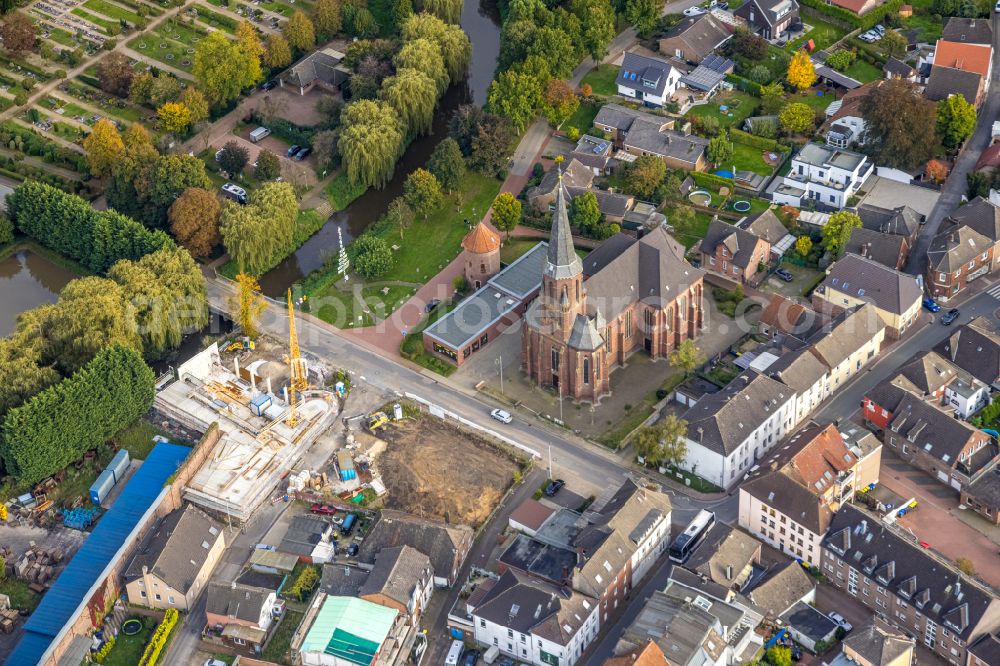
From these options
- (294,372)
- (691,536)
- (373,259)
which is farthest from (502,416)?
(373,259)

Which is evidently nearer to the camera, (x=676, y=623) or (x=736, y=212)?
(x=676, y=623)

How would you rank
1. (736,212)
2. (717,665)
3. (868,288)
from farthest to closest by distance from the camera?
(736,212), (868,288), (717,665)

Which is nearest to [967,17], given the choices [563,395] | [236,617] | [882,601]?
[563,395]

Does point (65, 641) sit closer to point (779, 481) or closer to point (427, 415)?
point (427, 415)

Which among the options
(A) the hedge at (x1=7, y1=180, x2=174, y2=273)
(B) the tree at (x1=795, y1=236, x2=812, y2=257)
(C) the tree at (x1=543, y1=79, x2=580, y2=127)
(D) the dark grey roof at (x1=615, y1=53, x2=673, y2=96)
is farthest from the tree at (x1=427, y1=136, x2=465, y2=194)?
(B) the tree at (x1=795, y1=236, x2=812, y2=257)

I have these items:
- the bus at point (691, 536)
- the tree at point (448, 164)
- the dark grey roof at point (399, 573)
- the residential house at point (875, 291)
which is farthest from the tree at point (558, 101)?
the dark grey roof at point (399, 573)

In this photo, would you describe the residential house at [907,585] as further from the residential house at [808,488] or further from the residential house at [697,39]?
the residential house at [697,39]

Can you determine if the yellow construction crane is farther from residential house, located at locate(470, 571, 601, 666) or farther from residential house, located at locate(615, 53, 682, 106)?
residential house, located at locate(615, 53, 682, 106)

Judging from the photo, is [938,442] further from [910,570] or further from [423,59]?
A: [423,59]
